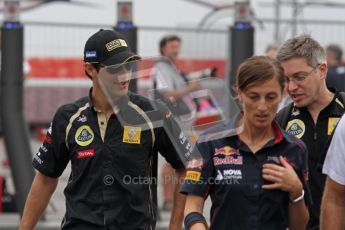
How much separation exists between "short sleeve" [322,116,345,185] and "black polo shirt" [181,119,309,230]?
32cm

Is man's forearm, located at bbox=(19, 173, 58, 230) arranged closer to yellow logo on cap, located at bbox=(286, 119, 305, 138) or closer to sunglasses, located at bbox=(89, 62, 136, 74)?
sunglasses, located at bbox=(89, 62, 136, 74)

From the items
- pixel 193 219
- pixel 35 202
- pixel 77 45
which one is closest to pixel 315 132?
pixel 193 219

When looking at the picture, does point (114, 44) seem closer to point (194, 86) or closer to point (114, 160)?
point (114, 160)

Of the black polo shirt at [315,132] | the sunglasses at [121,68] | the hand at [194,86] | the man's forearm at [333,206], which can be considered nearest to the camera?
the hand at [194,86]

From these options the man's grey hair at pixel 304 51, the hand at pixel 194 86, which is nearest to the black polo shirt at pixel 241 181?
the hand at pixel 194 86

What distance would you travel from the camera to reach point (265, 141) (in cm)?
464

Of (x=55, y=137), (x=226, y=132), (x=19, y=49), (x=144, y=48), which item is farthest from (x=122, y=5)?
(x=226, y=132)

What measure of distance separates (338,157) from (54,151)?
163 cm

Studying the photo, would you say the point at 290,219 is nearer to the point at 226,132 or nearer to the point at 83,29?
the point at 226,132

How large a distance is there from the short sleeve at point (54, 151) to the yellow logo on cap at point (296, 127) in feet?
4.01

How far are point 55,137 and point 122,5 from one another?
5.00 meters

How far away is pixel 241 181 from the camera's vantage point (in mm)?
4570

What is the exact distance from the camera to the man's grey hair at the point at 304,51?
5.61 metres

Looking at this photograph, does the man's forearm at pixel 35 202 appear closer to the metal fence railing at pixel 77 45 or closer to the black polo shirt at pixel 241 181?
the black polo shirt at pixel 241 181
